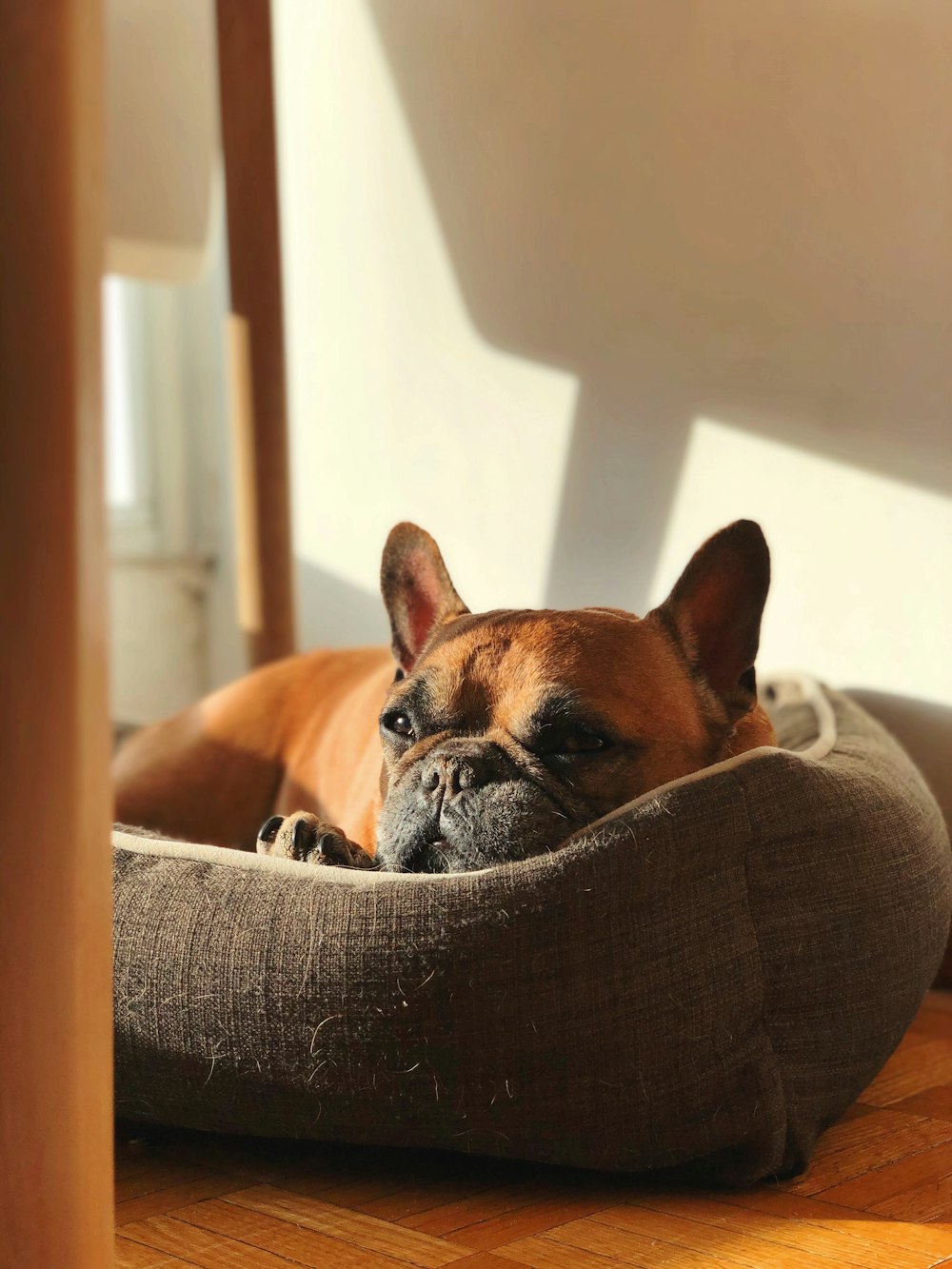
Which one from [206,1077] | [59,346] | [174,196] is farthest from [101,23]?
[174,196]

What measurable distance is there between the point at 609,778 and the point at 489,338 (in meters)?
1.44

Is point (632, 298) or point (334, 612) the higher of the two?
point (632, 298)

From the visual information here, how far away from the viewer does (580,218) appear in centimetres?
251

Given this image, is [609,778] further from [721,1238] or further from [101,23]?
[101,23]

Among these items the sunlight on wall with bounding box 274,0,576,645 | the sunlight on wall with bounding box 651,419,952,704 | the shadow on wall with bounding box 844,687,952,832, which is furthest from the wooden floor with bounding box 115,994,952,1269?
the sunlight on wall with bounding box 274,0,576,645

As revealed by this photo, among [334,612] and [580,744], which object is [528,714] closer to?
[580,744]

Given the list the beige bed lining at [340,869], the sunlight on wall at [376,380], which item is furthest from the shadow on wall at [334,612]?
the beige bed lining at [340,869]

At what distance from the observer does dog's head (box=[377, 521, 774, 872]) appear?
145 centimetres

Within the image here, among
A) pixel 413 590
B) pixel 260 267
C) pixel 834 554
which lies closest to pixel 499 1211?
pixel 413 590

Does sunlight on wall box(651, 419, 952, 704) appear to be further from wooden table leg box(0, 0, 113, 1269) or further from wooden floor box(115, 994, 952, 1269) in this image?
wooden table leg box(0, 0, 113, 1269)

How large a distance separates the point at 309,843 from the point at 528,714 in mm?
295

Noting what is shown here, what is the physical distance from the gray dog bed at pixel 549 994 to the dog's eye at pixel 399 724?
13.6 inches

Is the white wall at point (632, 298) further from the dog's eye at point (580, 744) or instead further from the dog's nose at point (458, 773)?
the dog's nose at point (458, 773)

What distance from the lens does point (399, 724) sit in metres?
1.68
